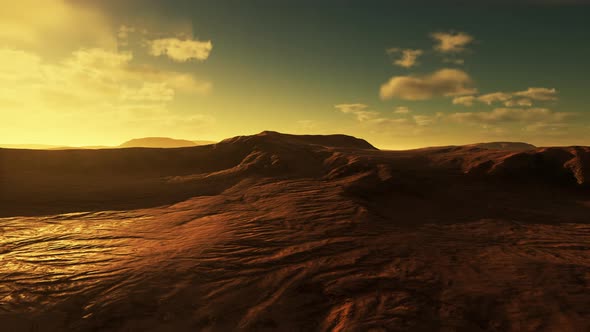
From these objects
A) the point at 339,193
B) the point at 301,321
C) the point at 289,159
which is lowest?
the point at 301,321

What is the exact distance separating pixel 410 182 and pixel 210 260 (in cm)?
894

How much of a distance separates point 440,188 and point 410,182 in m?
1.20

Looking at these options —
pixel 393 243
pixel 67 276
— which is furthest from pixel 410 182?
pixel 67 276

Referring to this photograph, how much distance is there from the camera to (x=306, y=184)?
12.8 meters

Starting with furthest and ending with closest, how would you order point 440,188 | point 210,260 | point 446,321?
point 440,188 → point 210,260 → point 446,321

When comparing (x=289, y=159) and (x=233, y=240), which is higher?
(x=289, y=159)

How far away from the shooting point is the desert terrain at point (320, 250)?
13.3 feet

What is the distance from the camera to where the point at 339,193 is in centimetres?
1072

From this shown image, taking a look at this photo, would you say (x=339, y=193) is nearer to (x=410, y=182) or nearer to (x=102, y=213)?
(x=410, y=182)

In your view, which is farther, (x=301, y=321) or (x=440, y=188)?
(x=440, y=188)

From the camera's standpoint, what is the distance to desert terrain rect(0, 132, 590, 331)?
4047 millimetres

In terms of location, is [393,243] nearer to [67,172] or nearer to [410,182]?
[410,182]

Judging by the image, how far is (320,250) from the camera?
6.12 m

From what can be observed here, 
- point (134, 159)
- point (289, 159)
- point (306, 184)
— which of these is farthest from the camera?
point (134, 159)
